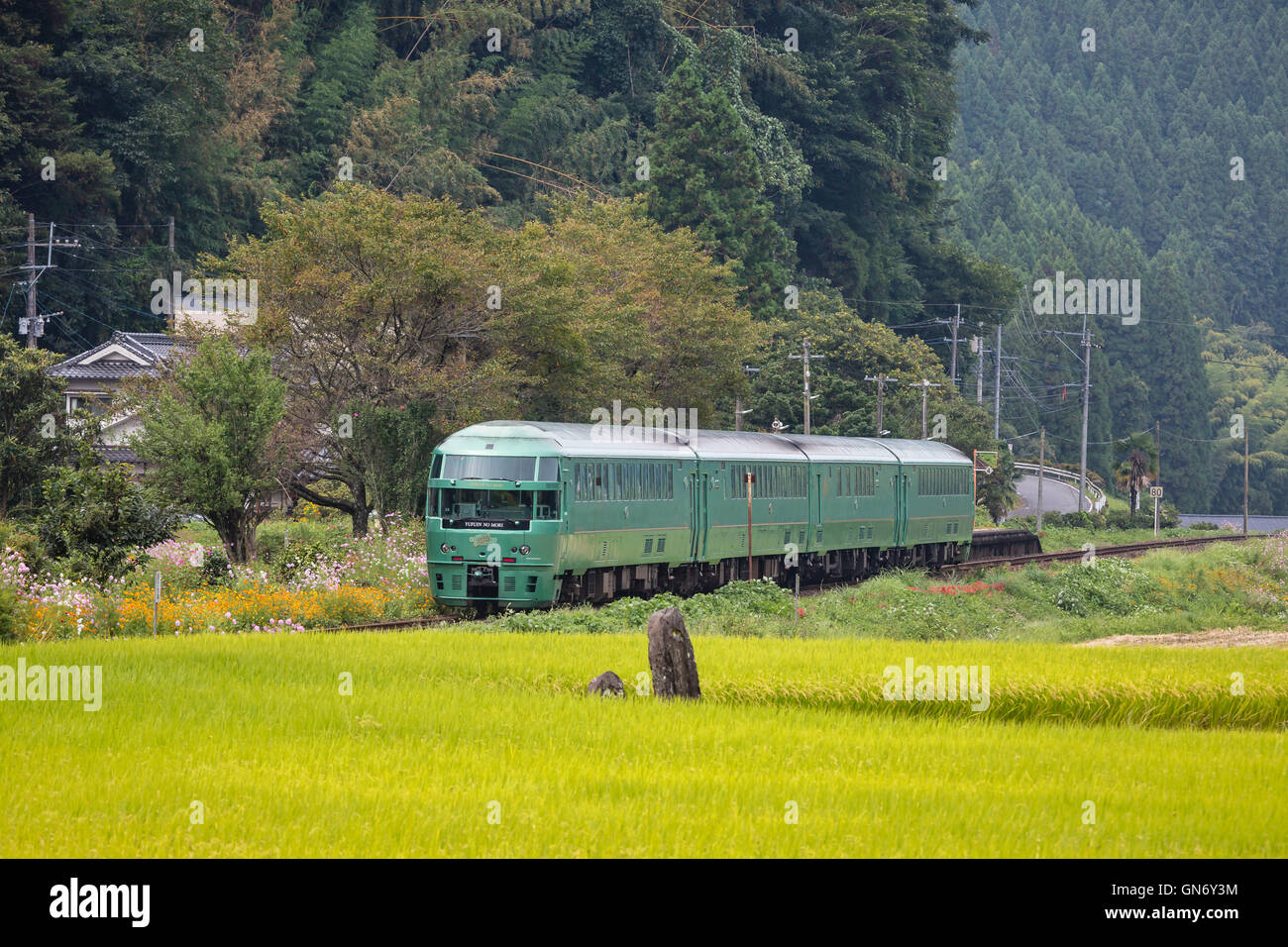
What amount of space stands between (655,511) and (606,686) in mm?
14204

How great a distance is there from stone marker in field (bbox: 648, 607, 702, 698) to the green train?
34.0 feet

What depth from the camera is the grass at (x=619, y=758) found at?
10.3m

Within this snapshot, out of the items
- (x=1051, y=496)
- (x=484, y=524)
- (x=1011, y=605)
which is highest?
(x=1051, y=496)

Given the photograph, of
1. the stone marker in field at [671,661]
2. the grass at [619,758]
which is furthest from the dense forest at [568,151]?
the stone marker in field at [671,661]

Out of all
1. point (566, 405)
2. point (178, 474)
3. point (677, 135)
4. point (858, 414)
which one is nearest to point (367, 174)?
point (677, 135)

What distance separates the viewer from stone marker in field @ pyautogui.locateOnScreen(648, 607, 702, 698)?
1664 centimetres

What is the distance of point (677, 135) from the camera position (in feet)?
244

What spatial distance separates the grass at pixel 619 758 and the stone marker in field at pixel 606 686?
0.56 metres

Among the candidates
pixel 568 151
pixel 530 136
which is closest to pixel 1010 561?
pixel 568 151

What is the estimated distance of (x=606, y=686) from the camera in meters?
17.1

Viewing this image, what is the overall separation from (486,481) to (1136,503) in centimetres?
6554

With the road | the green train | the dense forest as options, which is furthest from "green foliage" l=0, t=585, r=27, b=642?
the road

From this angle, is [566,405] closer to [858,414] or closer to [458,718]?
[458,718]

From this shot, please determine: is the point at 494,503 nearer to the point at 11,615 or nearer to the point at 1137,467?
the point at 11,615
